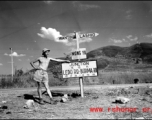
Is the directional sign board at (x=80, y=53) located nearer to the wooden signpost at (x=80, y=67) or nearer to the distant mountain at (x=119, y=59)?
the wooden signpost at (x=80, y=67)

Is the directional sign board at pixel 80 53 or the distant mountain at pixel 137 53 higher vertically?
the distant mountain at pixel 137 53

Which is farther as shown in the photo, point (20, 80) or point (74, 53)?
point (20, 80)

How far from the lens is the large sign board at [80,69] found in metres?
7.71

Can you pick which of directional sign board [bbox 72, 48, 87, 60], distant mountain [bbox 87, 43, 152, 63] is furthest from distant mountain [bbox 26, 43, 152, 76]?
directional sign board [bbox 72, 48, 87, 60]

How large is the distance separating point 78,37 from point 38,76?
9.72 ft

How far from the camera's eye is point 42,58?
6547mm

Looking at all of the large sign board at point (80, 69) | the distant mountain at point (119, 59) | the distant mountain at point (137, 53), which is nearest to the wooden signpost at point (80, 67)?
the large sign board at point (80, 69)

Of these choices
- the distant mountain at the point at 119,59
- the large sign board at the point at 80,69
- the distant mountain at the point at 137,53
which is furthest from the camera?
the distant mountain at the point at 137,53

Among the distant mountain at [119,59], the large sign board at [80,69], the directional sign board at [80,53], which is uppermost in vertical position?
the distant mountain at [119,59]

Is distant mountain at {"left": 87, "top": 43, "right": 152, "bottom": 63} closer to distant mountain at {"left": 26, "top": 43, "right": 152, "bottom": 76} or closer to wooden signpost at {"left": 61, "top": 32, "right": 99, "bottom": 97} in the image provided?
distant mountain at {"left": 26, "top": 43, "right": 152, "bottom": 76}

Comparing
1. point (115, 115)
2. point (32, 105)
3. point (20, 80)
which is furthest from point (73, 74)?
point (20, 80)

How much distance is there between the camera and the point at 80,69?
25.5 feet

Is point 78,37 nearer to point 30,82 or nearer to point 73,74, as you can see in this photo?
point 73,74

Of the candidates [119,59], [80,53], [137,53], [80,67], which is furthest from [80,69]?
[137,53]
